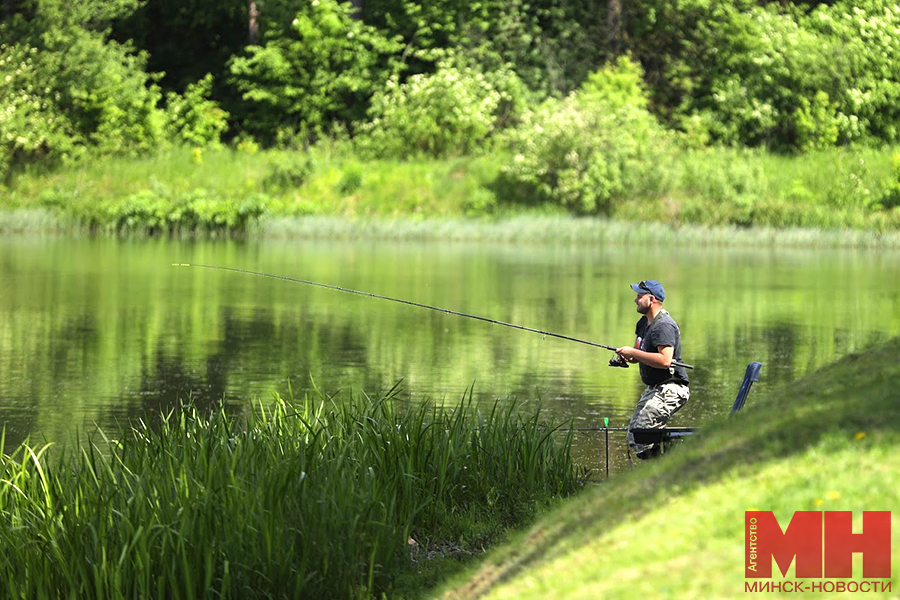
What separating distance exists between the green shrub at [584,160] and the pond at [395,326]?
604cm

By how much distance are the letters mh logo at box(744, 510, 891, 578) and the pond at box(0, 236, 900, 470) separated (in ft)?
16.9

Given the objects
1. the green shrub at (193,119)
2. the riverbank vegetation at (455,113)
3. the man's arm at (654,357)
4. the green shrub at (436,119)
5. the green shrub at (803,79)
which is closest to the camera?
the man's arm at (654,357)

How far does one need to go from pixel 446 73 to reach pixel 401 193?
466 cm

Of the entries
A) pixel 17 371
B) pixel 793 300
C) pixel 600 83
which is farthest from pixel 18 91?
pixel 17 371

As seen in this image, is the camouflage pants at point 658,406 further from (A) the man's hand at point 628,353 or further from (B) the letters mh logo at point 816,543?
(B) the letters mh logo at point 816,543

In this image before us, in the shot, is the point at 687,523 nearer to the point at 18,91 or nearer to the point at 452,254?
the point at 452,254

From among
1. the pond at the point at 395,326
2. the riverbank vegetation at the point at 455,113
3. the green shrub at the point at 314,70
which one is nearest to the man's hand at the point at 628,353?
the pond at the point at 395,326

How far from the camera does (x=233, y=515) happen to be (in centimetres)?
625

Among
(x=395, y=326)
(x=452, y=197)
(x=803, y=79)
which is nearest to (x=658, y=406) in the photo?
(x=395, y=326)

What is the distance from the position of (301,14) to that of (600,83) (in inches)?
406

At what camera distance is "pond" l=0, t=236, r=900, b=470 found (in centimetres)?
1328

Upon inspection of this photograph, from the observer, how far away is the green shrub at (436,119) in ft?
141

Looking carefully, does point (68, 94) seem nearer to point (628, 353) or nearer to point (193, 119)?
point (193, 119)

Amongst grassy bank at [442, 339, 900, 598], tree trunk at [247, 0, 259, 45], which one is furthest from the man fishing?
tree trunk at [247, 0, 259, 45]
